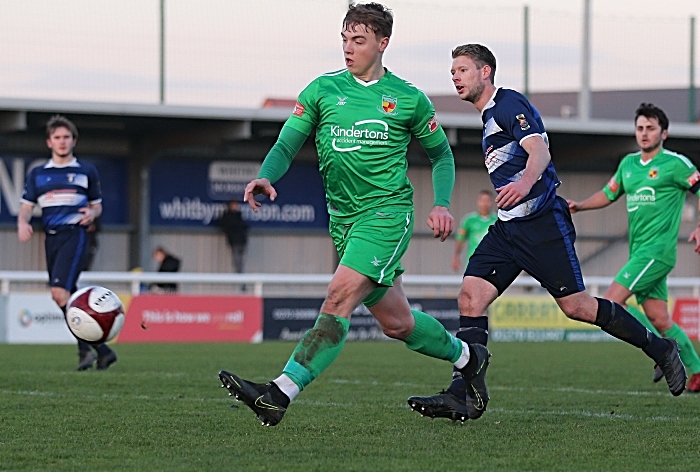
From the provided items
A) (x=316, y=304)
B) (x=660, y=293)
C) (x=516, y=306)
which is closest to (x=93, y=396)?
(x=660, y=293)

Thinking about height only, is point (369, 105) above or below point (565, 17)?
below

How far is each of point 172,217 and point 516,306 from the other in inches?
295

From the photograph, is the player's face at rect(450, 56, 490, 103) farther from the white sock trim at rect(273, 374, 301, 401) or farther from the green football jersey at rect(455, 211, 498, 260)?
the green football jersey at rect(455, 211, 498, 260)

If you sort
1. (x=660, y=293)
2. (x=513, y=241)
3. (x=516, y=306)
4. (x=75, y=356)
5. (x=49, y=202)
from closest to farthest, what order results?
(x=513, y=241) → (x=660, y=293) → (x=49, y=202) → (x=75, y=356) → (x=516, y=306)

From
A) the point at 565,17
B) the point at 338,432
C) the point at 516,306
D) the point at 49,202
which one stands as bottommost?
the point at 516,306

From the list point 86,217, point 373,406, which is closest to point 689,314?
point 86,217

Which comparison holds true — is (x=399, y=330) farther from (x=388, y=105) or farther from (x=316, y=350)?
(x=388, y=105)

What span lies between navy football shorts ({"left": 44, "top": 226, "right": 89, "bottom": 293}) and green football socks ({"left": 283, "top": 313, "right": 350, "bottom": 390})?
17.4 ft

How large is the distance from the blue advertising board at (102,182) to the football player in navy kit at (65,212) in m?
12.0

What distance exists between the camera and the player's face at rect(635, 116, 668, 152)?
9.41m

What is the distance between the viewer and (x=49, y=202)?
10.9 meters

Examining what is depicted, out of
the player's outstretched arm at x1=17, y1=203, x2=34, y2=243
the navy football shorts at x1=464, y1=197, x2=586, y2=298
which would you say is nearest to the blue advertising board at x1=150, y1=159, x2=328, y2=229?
the player's outstretched arm at x1=17, y1=203, x2=34, y2=243

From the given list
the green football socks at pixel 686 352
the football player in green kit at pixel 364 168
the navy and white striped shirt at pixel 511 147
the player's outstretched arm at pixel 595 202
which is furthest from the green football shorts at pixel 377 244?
the green football socks at pixel 686 352

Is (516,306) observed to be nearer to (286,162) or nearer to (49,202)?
(49,202)
